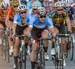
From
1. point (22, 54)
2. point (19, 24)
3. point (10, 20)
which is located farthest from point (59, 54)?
point (10, 20)

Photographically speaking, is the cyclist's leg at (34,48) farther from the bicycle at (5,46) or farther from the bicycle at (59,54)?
the bicycle at (5,46)

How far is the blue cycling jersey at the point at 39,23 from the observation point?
12255 millimetres

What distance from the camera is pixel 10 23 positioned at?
1554 cm

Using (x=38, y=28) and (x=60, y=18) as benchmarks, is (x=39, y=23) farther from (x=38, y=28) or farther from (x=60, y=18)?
(x=60, y=18)

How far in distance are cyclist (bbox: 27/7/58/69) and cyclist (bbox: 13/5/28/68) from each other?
24.7 inches

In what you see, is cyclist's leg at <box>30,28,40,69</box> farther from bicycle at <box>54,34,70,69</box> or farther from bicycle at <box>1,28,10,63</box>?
bicycle at <box>1,28,10,63</box>

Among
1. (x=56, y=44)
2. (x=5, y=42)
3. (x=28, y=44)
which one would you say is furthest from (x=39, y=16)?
(x=5, y=42)

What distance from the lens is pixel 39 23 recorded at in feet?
40.9

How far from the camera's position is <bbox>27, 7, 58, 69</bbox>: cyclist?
11.9m

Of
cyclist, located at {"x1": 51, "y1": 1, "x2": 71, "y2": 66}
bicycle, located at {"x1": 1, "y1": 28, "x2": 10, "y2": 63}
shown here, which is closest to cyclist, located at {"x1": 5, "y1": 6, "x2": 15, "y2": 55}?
bicycle, located at {"x1": 1, "y1": 28, "x2": 10, "y2": 63}

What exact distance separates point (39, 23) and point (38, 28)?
24 cm

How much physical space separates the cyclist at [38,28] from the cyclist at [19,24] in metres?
0.63

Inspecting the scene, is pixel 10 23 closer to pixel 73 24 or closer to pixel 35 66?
pixel 73 24

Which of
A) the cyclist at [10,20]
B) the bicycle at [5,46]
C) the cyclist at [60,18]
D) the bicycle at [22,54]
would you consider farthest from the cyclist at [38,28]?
the bicycle at [5,46]
